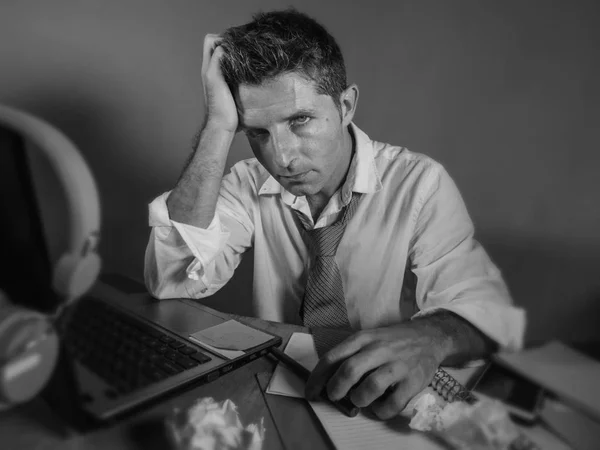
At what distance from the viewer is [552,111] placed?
395mm

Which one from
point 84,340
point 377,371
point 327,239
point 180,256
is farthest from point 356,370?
point 180,256

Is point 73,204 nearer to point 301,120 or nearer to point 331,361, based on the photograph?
point 331,361

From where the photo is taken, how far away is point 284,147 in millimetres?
679

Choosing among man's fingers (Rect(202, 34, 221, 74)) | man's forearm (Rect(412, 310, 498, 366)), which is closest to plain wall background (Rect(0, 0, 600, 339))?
man's fingers (Rect(202, 34, 221, 74))

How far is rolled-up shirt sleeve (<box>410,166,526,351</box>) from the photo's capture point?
1.31 ft

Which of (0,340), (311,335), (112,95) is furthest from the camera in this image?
(311,335)

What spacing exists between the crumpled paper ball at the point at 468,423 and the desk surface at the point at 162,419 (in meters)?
0.10

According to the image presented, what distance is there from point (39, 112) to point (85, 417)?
0.89 ft

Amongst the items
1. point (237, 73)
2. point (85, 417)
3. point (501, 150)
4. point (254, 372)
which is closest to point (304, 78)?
point (237, 73)

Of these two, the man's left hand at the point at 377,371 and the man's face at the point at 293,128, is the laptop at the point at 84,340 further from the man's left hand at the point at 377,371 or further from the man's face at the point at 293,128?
the man's face at the point at 293,128

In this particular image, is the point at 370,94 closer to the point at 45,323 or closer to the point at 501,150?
the point at 501,150

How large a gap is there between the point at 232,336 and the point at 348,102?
1.45 feet

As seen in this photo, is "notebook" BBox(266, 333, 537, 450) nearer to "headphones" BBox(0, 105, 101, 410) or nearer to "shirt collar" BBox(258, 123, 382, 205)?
"headphones" BBox(0, 105, 101, 410)

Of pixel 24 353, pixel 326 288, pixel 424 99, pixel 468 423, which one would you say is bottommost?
pixel 326 288
